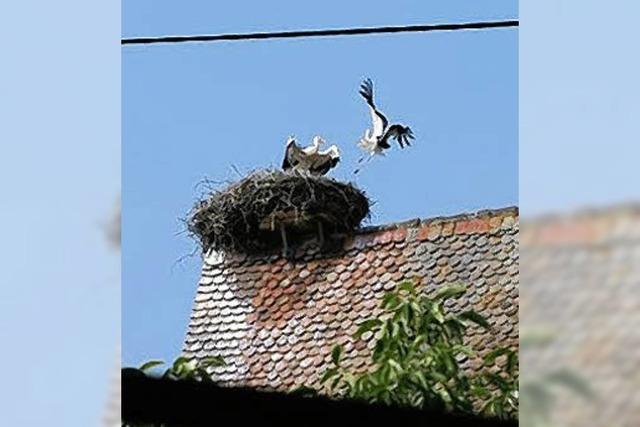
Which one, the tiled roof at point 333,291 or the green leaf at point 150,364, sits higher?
the tiled roof at point 333,291

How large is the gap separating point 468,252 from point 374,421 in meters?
0.73

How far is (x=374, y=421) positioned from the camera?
3.03ft

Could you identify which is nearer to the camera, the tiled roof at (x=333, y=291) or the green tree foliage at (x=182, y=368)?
the green tree foliage at (x=182, y=368)

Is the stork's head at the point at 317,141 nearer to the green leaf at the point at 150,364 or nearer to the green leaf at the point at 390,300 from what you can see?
the green leaf at the point at 390,300

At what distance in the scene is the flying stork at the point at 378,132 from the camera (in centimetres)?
142

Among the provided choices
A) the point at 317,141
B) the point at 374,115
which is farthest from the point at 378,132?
the point at 317,141

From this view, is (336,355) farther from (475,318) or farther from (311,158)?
(311,158)

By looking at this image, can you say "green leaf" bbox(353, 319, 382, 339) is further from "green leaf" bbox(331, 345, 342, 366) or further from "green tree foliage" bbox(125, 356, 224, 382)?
"green tree foliage" bbox(125, 356, 224, 382)

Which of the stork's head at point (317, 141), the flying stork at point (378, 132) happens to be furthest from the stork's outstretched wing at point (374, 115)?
A: the stork's head at point (317, 141)
